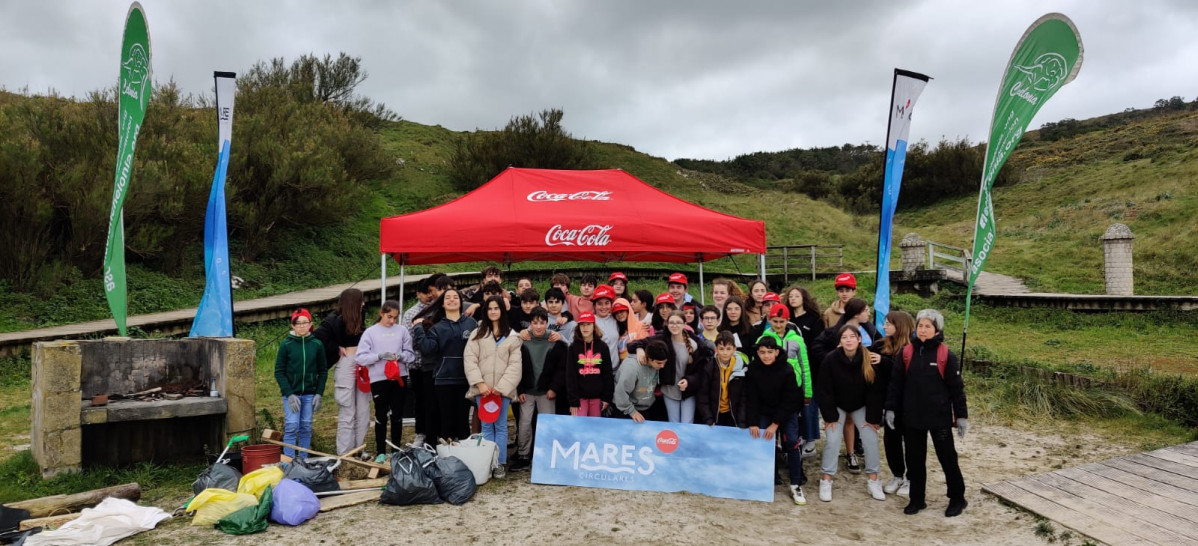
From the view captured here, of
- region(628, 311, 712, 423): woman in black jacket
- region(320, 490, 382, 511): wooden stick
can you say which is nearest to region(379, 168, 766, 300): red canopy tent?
region(628, 311, 712, 423): woman in black jacket

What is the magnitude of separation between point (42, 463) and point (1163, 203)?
29.6 meters

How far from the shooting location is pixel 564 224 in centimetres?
850

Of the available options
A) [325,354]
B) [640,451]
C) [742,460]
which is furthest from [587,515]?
[325,354]

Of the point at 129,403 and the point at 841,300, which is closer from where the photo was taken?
the point at 129,403

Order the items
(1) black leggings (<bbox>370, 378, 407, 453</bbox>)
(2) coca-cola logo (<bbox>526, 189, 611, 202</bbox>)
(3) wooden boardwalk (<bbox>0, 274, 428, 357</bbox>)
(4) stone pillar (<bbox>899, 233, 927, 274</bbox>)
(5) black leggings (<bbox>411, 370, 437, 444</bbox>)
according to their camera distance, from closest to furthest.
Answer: (1) black leggings (<bbox>370, 378, 407, 453</bbox>) → (5) black leggings (<bbox>411, 370, 437, 444</bbox>) → (2) coca-cola logo (<bbox>526, 189, 611, 202</bbox>) → (3) wooden boardwalk (<bbox>0, 274, 428, 357</bbox>) → (4) stone pillar (<bbox>899, 233, 927, 274</bbox>)

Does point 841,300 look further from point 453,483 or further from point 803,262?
point 803,262

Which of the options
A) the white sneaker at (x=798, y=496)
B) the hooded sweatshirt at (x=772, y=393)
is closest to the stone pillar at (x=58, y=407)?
the hooded sweatshirt at (x=772, y=393)

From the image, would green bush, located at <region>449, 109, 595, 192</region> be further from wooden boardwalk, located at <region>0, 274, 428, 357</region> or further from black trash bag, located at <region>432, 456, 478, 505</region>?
black trash bag, located at <region>432, 456, 478, 505</region>

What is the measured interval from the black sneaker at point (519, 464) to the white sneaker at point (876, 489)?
279 centimetres

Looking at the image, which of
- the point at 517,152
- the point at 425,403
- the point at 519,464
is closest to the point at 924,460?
the point at 519,464

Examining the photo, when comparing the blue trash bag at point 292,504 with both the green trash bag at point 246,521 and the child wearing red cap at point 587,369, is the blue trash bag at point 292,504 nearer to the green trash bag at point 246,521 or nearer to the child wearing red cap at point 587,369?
the green trash bag at point 246,521

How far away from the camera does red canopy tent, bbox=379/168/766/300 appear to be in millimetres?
8297

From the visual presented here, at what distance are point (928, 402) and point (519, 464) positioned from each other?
327 cm

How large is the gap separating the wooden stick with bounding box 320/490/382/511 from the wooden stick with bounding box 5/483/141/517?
136 centimetres
